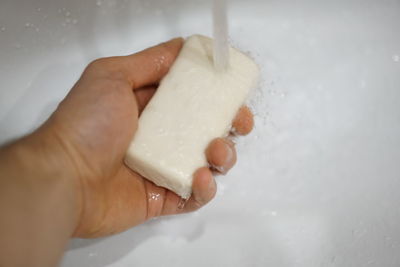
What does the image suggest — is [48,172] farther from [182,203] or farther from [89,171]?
[182,203]

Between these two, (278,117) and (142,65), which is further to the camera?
(278,117)

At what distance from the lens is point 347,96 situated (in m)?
0.98

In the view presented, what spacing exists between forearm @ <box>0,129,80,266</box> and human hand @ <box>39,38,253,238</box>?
2cm

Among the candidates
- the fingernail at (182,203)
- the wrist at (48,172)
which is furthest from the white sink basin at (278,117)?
the wrist at (48,172)

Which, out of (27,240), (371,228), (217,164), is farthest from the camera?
(371,228)

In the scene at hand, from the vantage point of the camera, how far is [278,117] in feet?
3.23

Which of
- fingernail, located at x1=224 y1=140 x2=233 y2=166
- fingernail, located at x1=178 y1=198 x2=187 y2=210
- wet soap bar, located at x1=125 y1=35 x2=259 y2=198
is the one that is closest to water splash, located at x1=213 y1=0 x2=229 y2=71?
wet soap bar, located at x1=125 y1=35 x2=259 y2=198

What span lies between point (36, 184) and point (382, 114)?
692 mm

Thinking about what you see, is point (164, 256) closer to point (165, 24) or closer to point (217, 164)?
point (217, 164)

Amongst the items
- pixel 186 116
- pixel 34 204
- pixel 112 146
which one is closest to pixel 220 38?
pixel 186 116

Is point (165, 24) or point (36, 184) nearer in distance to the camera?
point (36, 184)

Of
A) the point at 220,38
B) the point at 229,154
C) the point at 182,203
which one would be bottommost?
the point at 182,203

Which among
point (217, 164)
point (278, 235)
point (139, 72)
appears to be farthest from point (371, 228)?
point (139, 72)

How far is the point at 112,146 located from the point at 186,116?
0.39ft
